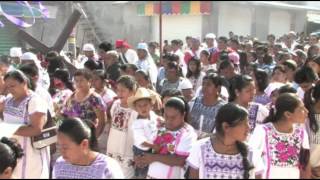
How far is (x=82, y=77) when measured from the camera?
4828 millimetres

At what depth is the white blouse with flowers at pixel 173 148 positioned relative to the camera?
11.6 feet

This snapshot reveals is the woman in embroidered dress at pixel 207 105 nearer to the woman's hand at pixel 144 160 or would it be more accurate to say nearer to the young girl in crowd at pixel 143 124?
the young girl in crowd at pixel 143 124

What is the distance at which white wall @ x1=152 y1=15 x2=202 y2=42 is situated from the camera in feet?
68.1

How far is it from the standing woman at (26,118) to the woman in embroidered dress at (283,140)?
165cm

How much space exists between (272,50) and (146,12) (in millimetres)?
11053

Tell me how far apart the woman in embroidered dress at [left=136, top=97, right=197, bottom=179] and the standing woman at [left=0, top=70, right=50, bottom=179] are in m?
0.90

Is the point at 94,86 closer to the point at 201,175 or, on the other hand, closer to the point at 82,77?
the point at 82,77

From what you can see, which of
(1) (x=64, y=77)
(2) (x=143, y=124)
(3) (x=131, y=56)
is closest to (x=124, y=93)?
(2) (x=143, y=124)

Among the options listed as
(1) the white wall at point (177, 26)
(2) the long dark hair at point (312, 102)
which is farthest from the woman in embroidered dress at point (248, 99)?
(1) the white wall at point (177, 26)

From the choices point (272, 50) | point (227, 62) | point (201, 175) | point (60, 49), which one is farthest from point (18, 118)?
point (272, 50)

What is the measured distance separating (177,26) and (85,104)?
17.0 m

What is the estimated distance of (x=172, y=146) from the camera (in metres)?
3.56

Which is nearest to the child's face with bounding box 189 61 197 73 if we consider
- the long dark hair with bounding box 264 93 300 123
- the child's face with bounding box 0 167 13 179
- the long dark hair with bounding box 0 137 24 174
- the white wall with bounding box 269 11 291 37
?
the long dark hair with bounding box 264 93 300 123

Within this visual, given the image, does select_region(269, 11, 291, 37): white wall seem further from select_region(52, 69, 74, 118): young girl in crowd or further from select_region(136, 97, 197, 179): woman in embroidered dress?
select_region(136, 97, 197, 179): woman in embroidered dress
